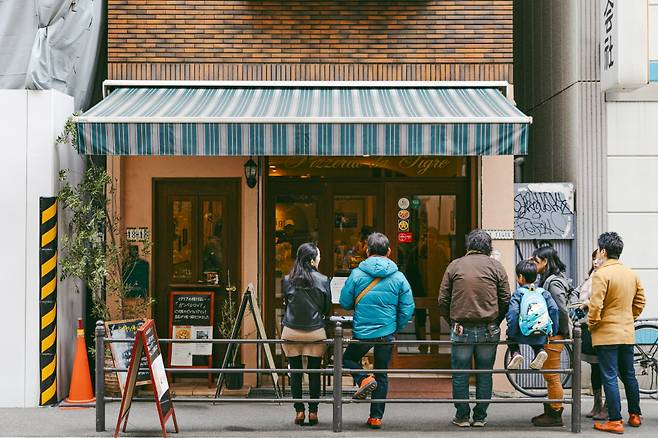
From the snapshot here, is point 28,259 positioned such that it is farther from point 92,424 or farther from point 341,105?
point 341,105

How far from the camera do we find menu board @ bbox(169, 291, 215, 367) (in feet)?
35.0

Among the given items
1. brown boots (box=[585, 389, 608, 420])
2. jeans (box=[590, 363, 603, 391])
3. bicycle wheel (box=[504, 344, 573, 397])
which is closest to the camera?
brown boots (box=[585, 389, 608, 420])

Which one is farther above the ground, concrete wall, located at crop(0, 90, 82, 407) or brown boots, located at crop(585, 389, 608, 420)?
concrete wall, located at crop(0, 90, 82, 407)

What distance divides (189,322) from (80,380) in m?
1.76

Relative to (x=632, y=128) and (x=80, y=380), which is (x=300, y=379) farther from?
(x=632, y=128)

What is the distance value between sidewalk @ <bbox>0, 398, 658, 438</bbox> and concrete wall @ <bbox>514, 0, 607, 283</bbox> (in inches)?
99.1

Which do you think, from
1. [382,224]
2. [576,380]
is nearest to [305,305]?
[576,380]

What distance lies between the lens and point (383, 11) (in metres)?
10.5

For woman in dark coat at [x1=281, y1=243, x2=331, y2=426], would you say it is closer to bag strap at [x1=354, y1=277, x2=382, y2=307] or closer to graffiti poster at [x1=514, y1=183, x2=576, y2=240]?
bag strap at [x1=354, y1=277, x2=382, y2=307]

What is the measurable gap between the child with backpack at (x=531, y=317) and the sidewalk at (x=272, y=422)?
33.2 inches

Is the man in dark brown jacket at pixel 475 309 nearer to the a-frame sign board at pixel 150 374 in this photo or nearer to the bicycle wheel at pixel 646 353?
the bicycle wheel at pixel 646 353

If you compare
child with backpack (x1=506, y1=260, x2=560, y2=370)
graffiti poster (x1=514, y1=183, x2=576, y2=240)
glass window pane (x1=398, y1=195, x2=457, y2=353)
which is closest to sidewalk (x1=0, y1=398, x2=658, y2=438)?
child with backpack (x1=506, y1=260, x2=560, y2=370)

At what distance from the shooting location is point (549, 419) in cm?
846

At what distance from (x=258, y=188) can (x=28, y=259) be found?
3050 millimetres
